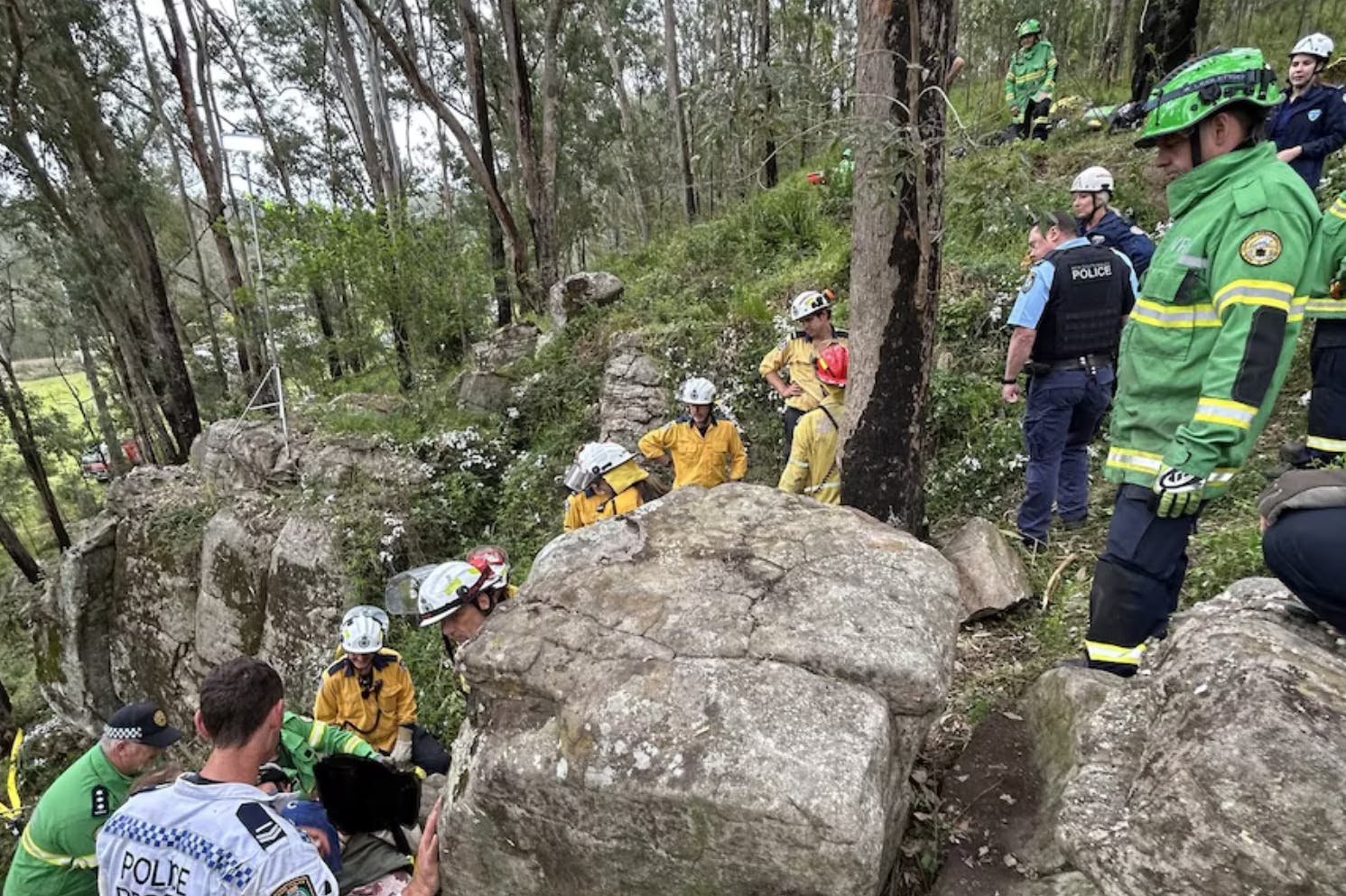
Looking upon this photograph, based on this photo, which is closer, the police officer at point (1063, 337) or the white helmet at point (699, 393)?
the police officer at point (1063, 337)

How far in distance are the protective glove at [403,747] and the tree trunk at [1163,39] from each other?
10232 mm

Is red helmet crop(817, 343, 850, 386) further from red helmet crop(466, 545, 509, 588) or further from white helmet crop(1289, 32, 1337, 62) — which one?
white helmet crop(1289, 32, 1337, 62)

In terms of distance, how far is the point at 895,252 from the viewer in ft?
11.2

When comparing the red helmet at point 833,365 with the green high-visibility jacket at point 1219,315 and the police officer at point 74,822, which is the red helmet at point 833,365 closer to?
the green high-visibility jacket at point 1219,315

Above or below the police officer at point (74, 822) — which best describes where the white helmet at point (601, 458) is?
above

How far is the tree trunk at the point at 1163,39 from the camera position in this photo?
8.58 metres

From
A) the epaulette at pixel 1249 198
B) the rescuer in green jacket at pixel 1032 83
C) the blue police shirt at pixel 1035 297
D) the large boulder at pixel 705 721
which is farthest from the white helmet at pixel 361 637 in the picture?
the rescuer in green jacket at pixel 1032 83

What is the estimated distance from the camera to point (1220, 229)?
2.27 m

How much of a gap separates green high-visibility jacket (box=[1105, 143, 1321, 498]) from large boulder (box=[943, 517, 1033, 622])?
50.1 inches

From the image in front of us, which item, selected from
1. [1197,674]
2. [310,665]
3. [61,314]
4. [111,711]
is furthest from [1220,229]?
[61,314]

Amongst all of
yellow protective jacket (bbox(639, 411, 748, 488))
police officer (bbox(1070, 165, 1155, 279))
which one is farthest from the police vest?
yellow protective jacket (bbox(639, 411, 748, 488))

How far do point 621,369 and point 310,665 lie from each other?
470 centimetres

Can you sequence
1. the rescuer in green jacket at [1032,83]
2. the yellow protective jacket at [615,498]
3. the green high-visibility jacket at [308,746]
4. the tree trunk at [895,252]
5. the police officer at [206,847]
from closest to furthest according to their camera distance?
the police officer at [206,847] < the tree trunk at [895,252] < the green high-visibility jacket at [308,746] < the yellow protective jacket at [615,498] < the rescuer in green jacket at [1032,83]

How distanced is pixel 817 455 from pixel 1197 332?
2.56 m
